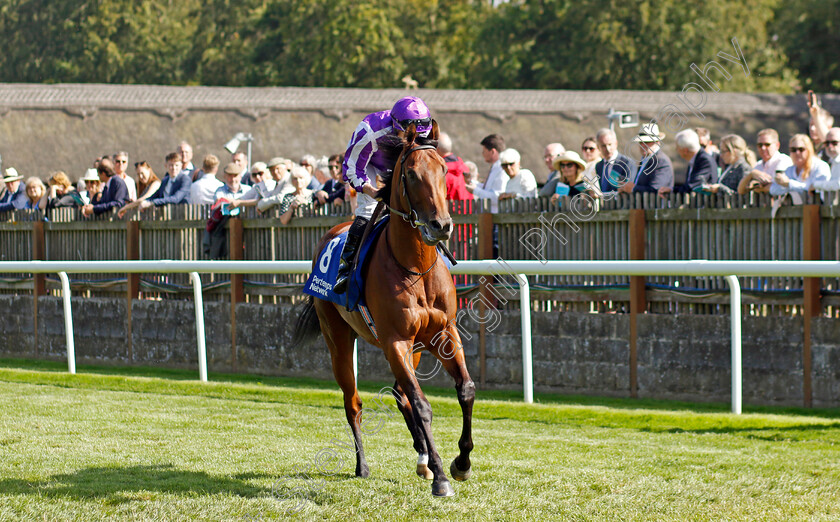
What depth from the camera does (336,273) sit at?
20.2ft

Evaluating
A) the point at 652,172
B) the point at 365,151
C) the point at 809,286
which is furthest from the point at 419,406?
the point at 652,172

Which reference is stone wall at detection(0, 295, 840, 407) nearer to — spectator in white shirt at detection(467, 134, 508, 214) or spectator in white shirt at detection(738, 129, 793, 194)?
spectator in white shirt at detection(738, 129, 793, 194)

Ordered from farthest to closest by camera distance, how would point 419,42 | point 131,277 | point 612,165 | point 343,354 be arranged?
point 419,42 → point 131,277 → point 612,165 → point 343,354

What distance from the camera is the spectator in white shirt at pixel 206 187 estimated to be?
1241 centimetres

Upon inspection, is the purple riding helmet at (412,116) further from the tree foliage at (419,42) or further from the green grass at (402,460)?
the tree foliage at (419,42)

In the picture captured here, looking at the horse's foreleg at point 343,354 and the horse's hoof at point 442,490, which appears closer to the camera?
the horse's hoof at point 442,490

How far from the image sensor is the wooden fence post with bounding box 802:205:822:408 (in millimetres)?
7848

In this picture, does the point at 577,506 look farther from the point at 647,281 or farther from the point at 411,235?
the point at 647,281

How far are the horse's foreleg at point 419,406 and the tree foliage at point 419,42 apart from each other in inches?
1312

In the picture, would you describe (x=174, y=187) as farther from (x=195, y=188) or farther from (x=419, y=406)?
(x=419, y=406)

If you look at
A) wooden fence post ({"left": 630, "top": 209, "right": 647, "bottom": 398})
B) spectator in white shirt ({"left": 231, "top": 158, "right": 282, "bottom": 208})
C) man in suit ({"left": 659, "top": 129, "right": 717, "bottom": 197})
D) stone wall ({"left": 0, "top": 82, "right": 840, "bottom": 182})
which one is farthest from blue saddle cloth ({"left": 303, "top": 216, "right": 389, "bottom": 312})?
stone wall ({"left": 0, "top": 82, "right": 840, "bottom": 182})

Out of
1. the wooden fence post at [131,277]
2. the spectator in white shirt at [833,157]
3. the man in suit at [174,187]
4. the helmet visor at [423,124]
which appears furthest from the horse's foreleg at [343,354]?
the man in suit at [174,187]

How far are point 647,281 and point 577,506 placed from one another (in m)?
4.14

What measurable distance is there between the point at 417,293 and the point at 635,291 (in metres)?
3.68
